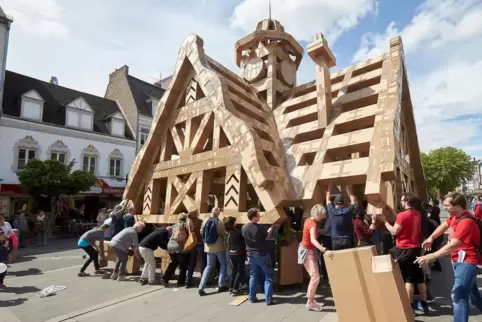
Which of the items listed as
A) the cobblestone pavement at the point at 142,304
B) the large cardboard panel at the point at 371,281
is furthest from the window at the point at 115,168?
the large cardboard panel at the point at 371,281

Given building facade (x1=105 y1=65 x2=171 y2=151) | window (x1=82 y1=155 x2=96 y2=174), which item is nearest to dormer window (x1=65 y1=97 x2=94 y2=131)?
window (x1=82 y1=155 x2=96 y2=174)

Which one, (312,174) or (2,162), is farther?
(2,162)

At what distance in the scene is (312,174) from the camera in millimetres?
6578

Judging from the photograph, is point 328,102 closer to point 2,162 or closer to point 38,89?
point 2,162

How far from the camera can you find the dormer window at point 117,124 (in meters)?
25.8

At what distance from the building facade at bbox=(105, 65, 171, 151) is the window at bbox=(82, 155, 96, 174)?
4098 mm

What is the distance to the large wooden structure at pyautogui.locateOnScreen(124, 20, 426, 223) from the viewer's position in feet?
20.5

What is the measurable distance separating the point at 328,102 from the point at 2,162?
2074 cm

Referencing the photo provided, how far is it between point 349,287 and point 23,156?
22903 mm

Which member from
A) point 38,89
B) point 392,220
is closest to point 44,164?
point 38,89

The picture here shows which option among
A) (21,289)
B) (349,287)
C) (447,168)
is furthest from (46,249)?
(447,168)

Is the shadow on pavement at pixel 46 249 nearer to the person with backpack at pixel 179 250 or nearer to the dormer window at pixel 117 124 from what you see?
the person with backpack at pixel 179 250

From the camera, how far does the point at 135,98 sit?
92.5ft

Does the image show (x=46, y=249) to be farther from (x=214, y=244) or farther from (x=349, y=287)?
(x=349, y=287)
